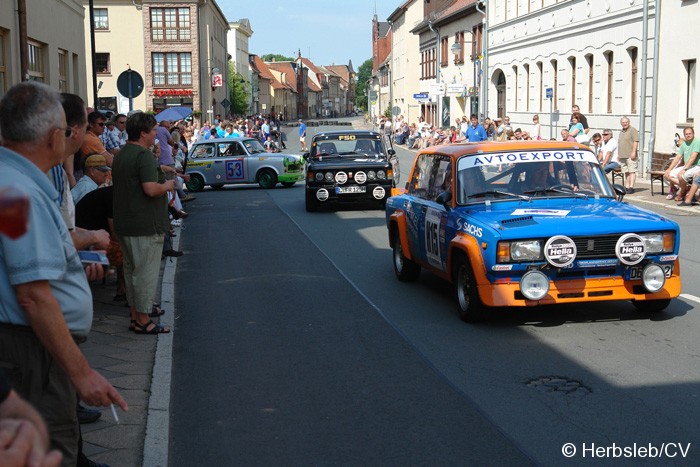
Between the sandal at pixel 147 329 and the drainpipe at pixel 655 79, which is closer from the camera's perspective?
the sandal at pixel 147 329

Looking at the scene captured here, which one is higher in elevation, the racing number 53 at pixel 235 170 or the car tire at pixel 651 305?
the racing number 53 at pixel 235 170

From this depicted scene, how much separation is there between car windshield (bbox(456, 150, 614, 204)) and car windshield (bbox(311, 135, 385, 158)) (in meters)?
12.0

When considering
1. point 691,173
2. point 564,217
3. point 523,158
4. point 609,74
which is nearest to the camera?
point 564,217

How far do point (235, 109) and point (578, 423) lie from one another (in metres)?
91.9

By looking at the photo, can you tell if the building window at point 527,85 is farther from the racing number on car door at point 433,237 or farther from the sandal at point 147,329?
the sandal at point 147,329

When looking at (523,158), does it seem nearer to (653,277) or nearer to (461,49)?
(653,277)

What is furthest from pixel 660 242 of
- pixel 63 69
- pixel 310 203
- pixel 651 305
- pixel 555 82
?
pixel 555 82

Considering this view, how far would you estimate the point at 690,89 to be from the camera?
26609 mm

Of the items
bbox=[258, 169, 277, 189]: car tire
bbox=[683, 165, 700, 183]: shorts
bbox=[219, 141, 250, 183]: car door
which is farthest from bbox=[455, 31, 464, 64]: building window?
bbox=[683, 165, 700, 183]: shorts

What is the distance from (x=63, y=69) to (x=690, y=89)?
666 inches

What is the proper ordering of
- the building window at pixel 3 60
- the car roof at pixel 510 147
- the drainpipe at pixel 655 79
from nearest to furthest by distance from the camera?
the car roof at pixel 510 147
the building window at pixel 3 60
the drainpipe at pixel 655 79

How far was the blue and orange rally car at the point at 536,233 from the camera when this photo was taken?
799 cm

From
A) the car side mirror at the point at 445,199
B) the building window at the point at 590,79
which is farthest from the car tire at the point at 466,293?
the building window at the point at 590,79

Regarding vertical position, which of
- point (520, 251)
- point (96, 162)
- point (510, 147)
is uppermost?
point (510, 147)
